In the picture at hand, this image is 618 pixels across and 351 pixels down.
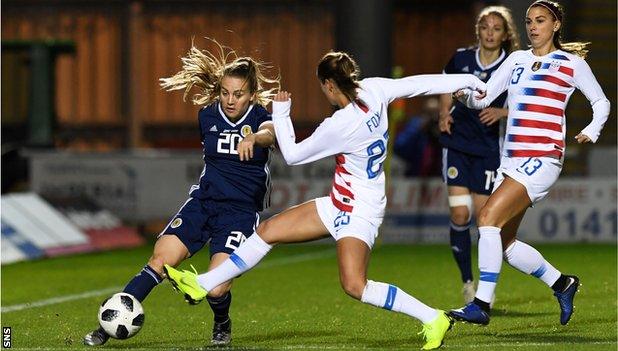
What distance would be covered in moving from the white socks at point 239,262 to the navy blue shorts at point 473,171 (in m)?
2.84

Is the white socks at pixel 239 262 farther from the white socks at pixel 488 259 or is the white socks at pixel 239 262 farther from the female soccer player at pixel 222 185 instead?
the white socks at pixel 488 259

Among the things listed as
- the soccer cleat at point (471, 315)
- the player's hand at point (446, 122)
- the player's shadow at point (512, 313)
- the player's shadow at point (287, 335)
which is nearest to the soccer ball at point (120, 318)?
the player's shadow at point (287, 335)

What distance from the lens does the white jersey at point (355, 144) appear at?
8.76 meters

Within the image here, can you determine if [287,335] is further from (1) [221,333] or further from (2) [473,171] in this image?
(2) [473,171]

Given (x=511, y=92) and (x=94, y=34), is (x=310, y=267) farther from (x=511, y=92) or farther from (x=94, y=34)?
(x=94, y=34)

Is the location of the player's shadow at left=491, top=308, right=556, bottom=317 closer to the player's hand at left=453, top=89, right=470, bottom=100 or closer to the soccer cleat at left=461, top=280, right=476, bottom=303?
the soccer cleat at left=461, top=280, right=476, bottom=303

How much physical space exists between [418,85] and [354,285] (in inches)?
47.6

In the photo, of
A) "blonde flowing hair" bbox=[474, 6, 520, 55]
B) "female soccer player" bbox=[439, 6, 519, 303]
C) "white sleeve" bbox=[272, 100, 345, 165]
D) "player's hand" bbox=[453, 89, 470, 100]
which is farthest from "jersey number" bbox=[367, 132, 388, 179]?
"blonde flowing hair" bbox=[474, 6, 520, 55]

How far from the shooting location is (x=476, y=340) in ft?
31.1

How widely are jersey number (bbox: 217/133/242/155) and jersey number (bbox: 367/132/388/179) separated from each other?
1028 mm

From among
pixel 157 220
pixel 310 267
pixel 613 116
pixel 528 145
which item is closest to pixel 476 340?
pixel 528 145

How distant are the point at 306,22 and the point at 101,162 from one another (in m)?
10.3

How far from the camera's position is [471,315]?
31.0ft

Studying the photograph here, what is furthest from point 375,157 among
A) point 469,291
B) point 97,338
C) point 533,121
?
point 469,291
